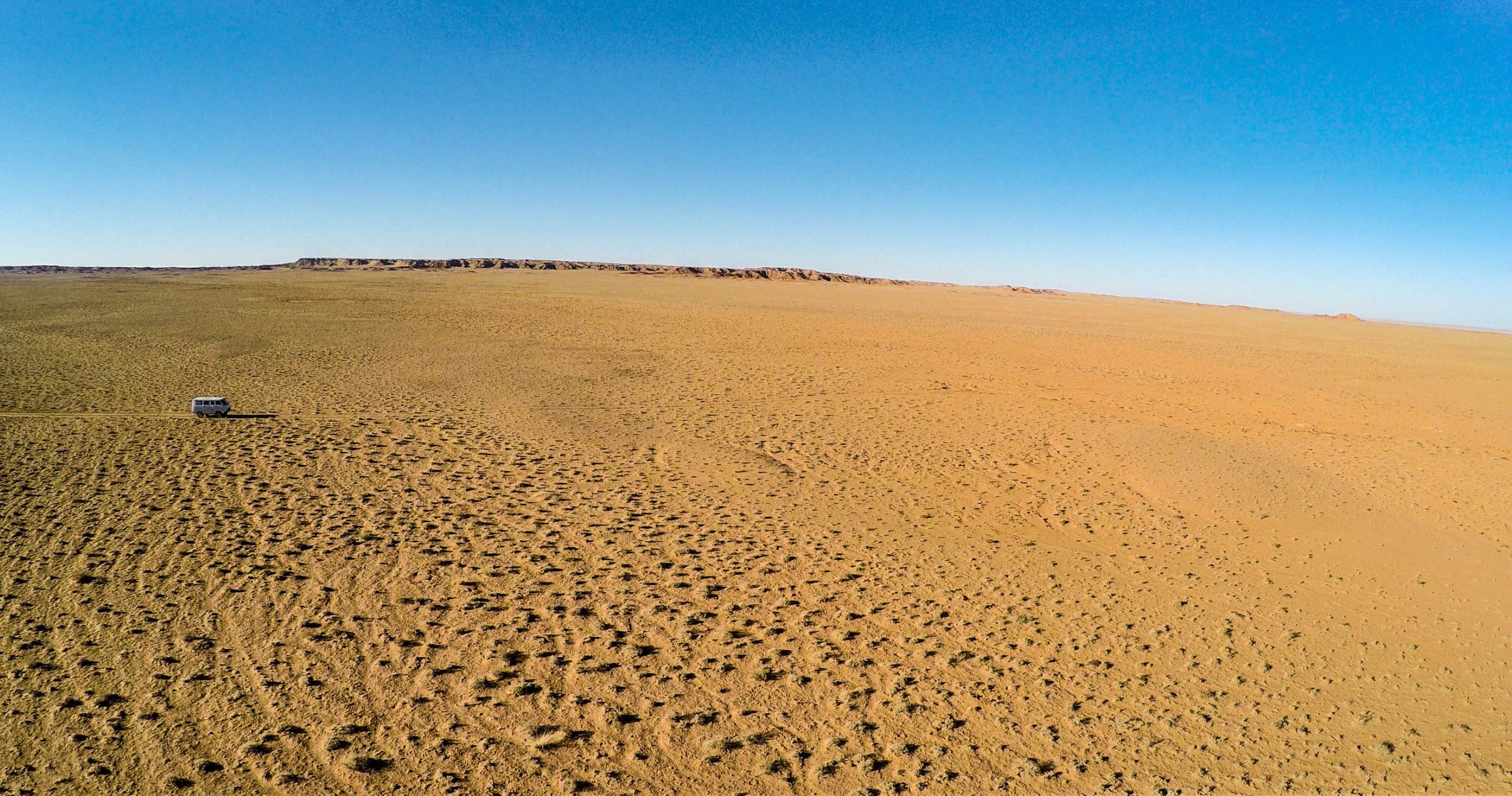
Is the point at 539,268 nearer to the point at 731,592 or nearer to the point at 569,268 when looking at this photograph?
the point at 569,268

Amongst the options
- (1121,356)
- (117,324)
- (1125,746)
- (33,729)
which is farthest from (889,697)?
(117,324)

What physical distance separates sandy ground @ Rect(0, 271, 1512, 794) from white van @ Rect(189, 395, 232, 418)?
360 mm

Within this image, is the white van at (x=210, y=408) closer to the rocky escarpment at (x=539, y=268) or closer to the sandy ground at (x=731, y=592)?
the sandy ground at (x=731, y=592)

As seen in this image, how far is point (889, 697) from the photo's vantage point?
5.16 m

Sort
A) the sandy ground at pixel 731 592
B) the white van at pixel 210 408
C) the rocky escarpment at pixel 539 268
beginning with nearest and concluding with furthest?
1. the sandy ground at pixel 731 592
2. the white van at pixel 210 408
3. the rocky escarpment at pixel 539 268

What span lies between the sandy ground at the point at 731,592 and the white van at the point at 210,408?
36 centimetres

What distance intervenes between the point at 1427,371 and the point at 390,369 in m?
35.3

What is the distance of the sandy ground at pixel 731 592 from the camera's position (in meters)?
4.56

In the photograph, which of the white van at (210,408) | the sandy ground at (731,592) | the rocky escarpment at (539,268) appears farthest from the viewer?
the rocky escarpment at (539,268)

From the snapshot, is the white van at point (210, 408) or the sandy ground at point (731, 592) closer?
the sandy ground at point (731, 592)

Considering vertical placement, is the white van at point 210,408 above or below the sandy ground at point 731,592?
above

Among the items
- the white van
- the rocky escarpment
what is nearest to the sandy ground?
the white van

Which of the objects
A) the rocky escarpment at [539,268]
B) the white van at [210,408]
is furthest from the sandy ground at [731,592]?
the rocky escarpment at [539,268]

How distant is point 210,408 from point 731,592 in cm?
1053
